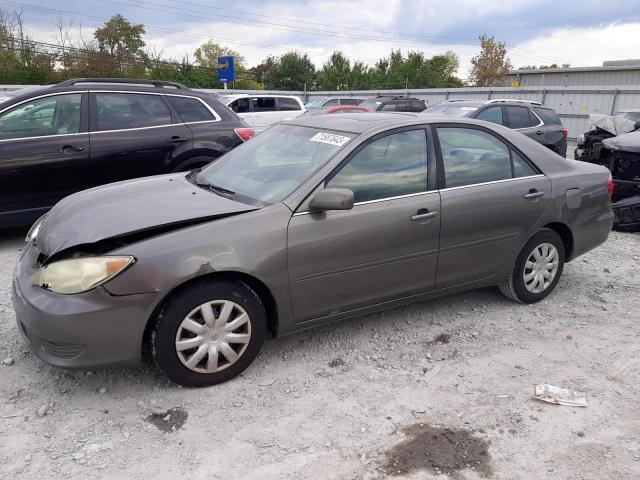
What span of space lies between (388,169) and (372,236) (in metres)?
0.52

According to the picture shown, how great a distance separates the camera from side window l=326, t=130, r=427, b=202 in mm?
3447

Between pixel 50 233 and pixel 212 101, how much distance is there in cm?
397

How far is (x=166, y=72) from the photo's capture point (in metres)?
43.2

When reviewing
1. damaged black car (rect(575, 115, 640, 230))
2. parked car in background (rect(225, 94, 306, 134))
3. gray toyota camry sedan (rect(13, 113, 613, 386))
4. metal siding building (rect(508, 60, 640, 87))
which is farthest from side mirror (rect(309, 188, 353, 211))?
metal siding building (rect(508, 60, 640, 87))

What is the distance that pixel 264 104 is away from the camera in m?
15.5

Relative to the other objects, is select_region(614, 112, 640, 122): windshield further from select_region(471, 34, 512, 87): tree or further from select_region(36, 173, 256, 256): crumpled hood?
select_region(471, 34, 512, 87): tree

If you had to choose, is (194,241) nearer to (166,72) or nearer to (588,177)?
(588,177)

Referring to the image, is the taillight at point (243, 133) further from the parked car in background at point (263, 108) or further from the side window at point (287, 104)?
the side window at point (287, 104)

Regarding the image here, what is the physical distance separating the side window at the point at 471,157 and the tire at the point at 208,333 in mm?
1743

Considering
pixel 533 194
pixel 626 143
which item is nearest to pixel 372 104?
pixel 626 143

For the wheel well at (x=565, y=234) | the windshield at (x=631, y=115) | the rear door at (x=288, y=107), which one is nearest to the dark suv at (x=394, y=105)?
the rear door at (x=288, y=107)

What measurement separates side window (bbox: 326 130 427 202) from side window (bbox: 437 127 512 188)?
0.67 feet

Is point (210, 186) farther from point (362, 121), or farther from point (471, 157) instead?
point (471, 157)

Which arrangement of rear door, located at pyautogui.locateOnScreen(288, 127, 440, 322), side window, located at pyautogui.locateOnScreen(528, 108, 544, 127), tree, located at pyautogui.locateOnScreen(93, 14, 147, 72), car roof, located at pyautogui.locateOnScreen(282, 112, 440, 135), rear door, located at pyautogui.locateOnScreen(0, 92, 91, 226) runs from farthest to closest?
1. tree, located at pyautogui.locateOnScreen(93, 14, 147, 72)
2. side window, located at pyautogui.locateOnScreen(528, 108, 544, 127)
3. rear door, located at pyautogui.locateOnScreen(0, 92, 91, 226)
4. car roof, located at pyautogui.locateOnScreen(282, 112, 440, 135)
5. rear door, located at pyautogui.locateOnScreen(288, 127, 440, 322)
